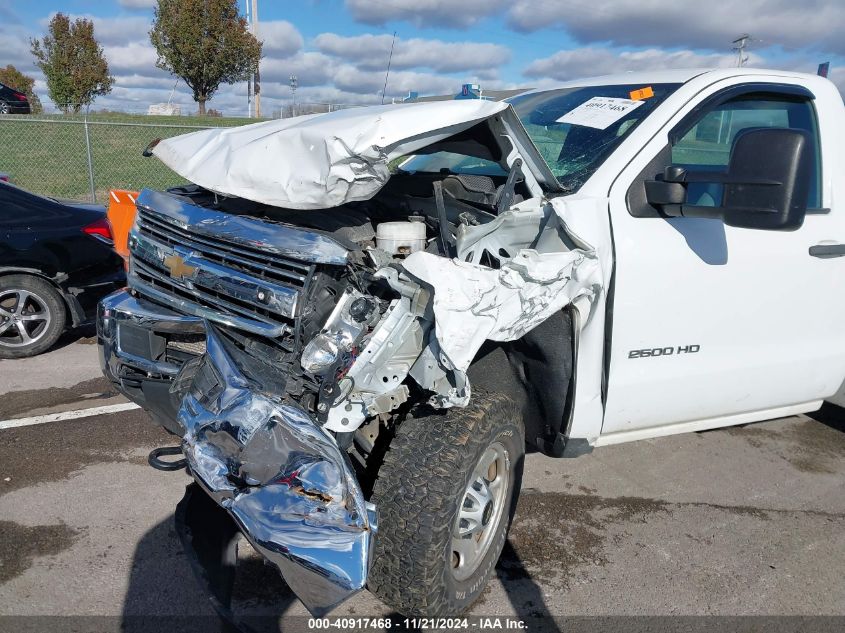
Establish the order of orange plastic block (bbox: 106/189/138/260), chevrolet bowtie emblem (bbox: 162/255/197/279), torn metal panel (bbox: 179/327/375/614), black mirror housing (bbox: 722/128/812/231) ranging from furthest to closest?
orange plastic block (bbox: 106/189/138/260)
chevrolet bowtie emblem (bbox: 162/255/197/279)
black mirror housing (bbox: 722/128/812/231)
torn metal panel (bbox: 179/327/375/614)

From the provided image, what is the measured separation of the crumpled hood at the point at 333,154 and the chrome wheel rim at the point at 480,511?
118 centimetres

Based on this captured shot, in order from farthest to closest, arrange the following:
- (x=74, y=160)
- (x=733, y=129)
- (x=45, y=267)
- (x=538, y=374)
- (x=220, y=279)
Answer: (x=74, y=160)
(x=45, y=267)
(x=733, y=129)
(x=538, y=374)
(x=220, y=279)

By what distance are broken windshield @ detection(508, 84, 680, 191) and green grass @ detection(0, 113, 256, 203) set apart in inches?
490

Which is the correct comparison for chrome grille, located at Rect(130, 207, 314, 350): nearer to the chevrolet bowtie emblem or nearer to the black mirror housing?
the chevrolet bowtie emblem

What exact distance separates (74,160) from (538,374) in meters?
17.3

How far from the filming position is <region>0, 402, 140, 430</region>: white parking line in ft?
14.9

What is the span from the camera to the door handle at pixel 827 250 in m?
3.59

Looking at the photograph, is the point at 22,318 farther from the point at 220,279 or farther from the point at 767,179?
the point at 767,179

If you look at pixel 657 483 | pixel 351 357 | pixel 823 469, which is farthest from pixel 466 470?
pixel 823 469

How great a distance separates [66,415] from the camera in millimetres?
4699

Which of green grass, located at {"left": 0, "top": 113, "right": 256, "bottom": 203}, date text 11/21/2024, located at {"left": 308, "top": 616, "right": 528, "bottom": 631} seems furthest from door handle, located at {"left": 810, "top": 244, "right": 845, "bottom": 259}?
green grass, located at {"left": 0, "top": 113, "right": 256, "bottom": 203}

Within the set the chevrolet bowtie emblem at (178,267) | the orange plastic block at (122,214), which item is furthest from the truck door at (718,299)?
the orange plastic block at (122,214)

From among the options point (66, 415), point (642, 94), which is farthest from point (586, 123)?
point (66, 415)

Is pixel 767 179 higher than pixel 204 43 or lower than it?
lower
